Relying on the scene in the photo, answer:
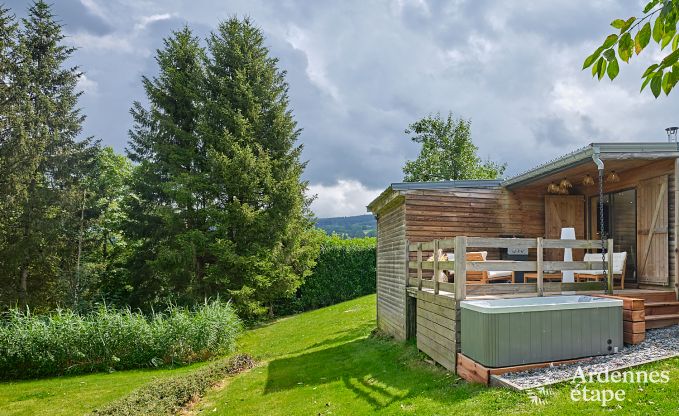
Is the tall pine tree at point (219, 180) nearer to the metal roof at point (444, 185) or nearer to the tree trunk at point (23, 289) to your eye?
the tree trunk at point (23, 289)

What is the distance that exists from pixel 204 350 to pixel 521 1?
10.3m

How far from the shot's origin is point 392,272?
10.7m

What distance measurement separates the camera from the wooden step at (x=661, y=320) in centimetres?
650

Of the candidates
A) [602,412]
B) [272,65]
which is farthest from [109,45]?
[602,412]

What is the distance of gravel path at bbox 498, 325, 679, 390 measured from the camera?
4.91 meters

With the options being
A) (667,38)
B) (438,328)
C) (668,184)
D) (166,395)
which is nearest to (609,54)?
(667,38)

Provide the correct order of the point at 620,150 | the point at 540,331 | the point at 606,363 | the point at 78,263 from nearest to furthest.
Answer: the point at 606,363
the point at 540,331
the point at 620,150
the point at 78,263

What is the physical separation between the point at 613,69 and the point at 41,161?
69.2 ft

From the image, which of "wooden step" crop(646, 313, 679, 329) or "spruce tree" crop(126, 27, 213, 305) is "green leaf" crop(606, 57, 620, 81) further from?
"spruce tree" crop(126, 27, 213, 305)

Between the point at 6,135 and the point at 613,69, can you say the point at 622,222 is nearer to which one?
the point at 613,69

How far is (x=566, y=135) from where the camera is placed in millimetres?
21062

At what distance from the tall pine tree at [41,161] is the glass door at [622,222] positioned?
18500 millimetres

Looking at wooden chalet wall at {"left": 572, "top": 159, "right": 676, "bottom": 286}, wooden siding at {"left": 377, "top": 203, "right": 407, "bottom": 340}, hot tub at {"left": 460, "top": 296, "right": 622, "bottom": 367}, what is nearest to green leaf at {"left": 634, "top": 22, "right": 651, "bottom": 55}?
hot tub at {"left": 460, "top": 296, "right": 622, "bottom": 367}

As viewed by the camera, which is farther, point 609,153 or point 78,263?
point 78,263
